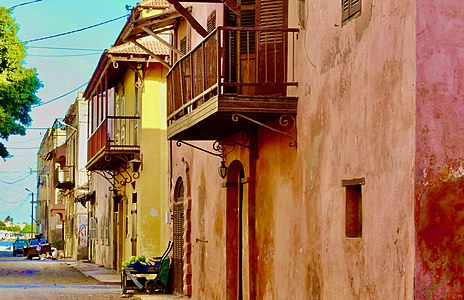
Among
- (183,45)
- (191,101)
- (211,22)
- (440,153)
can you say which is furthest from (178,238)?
(440,153)

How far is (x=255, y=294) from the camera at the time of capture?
56.9ft

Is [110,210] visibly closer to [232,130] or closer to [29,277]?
[29,277]

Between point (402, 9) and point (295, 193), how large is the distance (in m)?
4.79

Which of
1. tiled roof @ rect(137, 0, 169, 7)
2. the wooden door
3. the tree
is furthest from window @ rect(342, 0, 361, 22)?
the tree

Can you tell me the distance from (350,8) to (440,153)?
297 centimetres

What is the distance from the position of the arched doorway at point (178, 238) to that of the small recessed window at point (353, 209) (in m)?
11.3

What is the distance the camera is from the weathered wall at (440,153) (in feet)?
33.2

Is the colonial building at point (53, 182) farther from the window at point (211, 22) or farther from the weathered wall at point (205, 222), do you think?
the window at point (211, 22)

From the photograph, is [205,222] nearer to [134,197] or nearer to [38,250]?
[134,197]

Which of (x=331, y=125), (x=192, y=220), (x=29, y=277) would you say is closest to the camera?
(x=331, y=125)

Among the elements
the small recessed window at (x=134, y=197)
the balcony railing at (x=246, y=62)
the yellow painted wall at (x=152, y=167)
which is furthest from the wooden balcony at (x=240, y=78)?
the small recessed window at (x=134, y=197)

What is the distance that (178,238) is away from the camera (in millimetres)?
24406

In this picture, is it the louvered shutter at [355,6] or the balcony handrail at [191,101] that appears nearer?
the louvered shutter at [355,6]

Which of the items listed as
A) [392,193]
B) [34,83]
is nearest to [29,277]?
[34,83]
